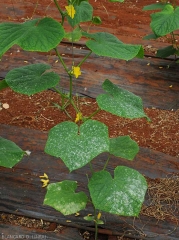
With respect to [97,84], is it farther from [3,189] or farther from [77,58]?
[3,189]

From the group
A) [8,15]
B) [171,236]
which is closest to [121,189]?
[171,236]

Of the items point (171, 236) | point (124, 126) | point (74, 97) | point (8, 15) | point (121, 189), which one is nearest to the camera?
point (121, 189)

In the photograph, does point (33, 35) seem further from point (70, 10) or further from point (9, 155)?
point (9, 155)

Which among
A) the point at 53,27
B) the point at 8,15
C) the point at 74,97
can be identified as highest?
the point at 53,27

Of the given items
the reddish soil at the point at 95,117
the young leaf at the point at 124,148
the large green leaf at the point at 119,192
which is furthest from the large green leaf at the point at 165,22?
the large green leaf at the point at 119,192

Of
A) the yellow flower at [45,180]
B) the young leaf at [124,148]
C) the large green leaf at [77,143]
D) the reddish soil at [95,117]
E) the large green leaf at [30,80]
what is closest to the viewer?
the large green leaf at [77,143]

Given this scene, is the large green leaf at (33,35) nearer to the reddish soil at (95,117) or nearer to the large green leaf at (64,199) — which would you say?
the large green leaf at (64,199)

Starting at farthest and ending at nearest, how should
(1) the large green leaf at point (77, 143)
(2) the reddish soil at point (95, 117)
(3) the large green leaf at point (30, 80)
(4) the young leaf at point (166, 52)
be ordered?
(4) the young leaf at point (166, 52) → (2) the reddish soil at point (95, 117) → (3) the large green leaf at point (30, 80) → (1) the large green leaf at point (77, 143)
